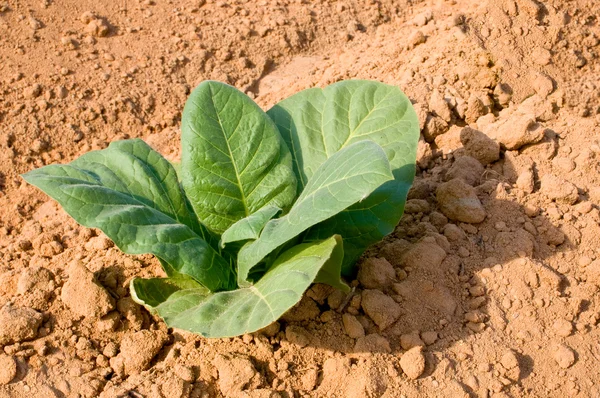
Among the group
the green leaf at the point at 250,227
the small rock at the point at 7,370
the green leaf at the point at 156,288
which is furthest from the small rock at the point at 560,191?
the small rock at the point at 7,370

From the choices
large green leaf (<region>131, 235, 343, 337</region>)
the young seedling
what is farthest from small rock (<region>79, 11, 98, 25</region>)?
large green leaf (<region>131, 235, 343, 337</region>)

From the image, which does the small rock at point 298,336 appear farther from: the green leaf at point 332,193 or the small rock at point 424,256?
the small rock at point 424,256

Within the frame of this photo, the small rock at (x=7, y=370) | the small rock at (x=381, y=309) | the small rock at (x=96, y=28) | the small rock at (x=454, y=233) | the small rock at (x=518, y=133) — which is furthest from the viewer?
the small rock at (x=96, y=28)

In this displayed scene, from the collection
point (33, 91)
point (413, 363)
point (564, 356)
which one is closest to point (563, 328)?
point (564, 356)

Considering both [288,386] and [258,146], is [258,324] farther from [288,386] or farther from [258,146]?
[258,146]

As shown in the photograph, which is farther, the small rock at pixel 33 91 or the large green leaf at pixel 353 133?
the small rock at pixel 33 91

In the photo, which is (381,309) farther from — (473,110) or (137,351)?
(473,110)

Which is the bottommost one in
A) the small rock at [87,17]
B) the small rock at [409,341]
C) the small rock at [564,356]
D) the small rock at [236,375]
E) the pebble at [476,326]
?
the small rock at [564,356]

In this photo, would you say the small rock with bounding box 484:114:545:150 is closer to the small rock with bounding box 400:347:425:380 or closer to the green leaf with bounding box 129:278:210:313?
the small rock with bounding box 400:347:425:380
